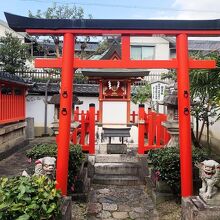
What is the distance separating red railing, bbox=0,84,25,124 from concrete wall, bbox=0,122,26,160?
0.90ft

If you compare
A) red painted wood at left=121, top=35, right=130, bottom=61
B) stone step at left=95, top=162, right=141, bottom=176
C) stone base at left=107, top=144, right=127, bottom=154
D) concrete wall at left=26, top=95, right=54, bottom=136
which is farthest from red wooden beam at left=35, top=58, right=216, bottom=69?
concrete wall at left=26, top=95, right=54, bottom=136

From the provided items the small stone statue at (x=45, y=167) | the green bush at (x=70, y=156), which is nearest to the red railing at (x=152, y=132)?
the green bush at (x=70, y=156)

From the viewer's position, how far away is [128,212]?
6695 millimetres

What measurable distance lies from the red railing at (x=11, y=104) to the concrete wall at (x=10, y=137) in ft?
0.90

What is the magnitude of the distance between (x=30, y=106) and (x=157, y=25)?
606 inches

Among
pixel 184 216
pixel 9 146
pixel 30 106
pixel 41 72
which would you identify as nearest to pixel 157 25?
pixel 184 216

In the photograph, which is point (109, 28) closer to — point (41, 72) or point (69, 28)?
point (69, 28)

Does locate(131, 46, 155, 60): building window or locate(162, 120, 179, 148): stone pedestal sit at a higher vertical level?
locate(131, 46, 155, 60): building window

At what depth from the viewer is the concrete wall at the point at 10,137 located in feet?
37.7

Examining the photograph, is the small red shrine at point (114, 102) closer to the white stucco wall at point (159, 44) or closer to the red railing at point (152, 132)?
the red railing at point (152, 132)

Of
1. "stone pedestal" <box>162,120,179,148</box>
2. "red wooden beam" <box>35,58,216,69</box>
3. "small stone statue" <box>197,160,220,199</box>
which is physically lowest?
"small stone statue" <box>197,160,220,199</box>

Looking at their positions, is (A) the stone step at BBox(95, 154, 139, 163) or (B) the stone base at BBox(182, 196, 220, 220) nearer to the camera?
(B) the stone base at BBox(182, 196, 220, 220)

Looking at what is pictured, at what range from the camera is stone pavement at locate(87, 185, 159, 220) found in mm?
6508

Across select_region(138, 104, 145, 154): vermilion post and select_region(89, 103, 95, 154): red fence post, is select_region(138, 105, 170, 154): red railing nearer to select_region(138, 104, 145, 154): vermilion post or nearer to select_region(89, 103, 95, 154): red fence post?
select_region(138, 104, 145, 154): vermilion post
